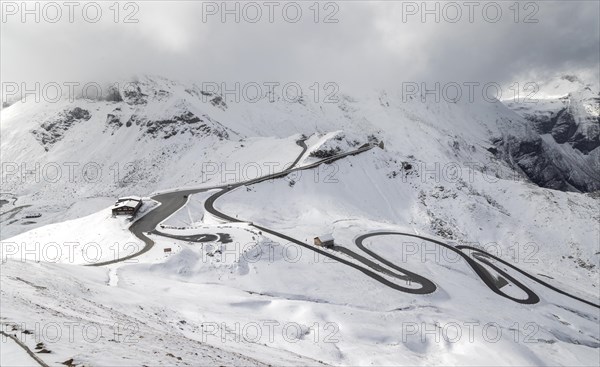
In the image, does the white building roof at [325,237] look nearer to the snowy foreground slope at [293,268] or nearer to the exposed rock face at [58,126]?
the snowy foreground slope at [293,268]

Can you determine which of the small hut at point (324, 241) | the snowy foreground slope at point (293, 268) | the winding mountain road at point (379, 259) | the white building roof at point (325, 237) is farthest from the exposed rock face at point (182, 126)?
the small hut at point (324, 241)

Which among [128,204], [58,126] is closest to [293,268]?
[128,204]

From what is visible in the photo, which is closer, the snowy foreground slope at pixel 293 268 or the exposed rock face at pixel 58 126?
the snowy foreground slope at pixel 293 268

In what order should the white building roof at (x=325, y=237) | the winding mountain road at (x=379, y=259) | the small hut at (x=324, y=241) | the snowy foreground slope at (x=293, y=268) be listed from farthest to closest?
1. the white building roof at (x=325, y=237)
2. the small hut at (x=324, y=241)
3. the winding mountain road at (x=379, y=259)
4. the snowy foreground slope at (x=293, y=268)

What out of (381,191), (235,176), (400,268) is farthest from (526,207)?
(235,176)

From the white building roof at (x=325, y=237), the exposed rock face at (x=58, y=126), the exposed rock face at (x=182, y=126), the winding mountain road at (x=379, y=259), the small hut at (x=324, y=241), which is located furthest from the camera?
the exposed rock face at (x=58, y=126)

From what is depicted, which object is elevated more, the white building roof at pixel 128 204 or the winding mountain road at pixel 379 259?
the white building roof at pixel 128 204
